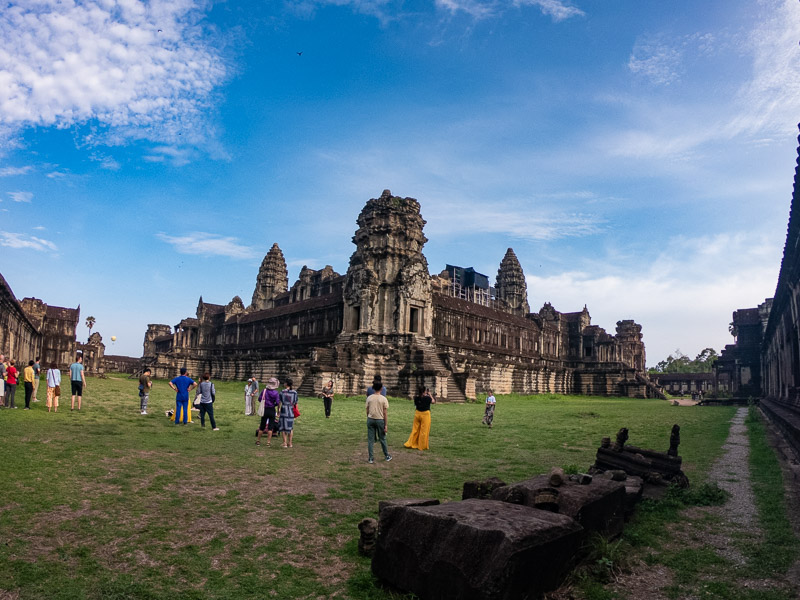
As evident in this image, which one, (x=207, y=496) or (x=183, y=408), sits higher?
(x=183, y=408)

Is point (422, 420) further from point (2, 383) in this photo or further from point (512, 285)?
point (512, 285)

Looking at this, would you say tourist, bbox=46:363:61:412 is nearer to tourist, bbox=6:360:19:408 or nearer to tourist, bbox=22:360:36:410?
tourist, bbox=22:360:36:410

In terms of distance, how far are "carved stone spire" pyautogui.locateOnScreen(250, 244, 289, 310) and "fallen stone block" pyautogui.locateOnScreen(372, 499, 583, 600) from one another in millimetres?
69937

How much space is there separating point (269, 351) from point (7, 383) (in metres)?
38.4

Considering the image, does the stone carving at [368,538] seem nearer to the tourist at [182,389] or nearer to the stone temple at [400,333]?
the tourist at [182,389]

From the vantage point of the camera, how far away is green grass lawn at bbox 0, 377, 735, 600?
5078 millimetres

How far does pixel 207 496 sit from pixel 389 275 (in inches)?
1294

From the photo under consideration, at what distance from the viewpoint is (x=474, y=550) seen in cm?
450

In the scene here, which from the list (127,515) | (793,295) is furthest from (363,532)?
(793,295)

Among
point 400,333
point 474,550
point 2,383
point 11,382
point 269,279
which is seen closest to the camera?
point 474,550

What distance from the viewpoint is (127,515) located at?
6738 mm

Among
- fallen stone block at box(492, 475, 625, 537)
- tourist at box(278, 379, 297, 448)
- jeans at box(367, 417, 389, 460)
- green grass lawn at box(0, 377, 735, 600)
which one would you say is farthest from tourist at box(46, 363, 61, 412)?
fallen stone block at box(492, 475, 625, 537)

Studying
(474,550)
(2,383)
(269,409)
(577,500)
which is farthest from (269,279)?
(474,550)

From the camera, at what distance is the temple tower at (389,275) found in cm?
3969
